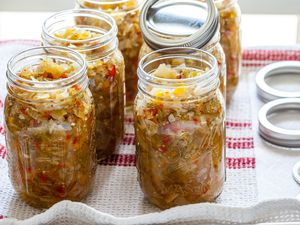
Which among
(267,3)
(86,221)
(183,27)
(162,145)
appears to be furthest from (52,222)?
(267,3)

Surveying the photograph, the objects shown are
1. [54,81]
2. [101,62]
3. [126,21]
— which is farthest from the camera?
[126,21]

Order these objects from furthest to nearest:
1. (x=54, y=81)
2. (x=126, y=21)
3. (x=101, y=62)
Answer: (x=126, y=21)
(x=101, y=62)
(x=54, y=81)

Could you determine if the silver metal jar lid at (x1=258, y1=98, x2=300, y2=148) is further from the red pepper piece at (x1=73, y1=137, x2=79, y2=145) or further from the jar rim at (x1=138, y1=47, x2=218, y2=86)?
the red pepper piece at (x1=73, y1=137, x2=79, y2=145)

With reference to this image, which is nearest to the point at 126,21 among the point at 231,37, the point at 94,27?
the point at 94,27

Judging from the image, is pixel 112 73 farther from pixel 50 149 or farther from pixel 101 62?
pixel 50 149

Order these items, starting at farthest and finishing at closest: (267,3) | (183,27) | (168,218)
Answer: (267,3), (183,27), (168,218)

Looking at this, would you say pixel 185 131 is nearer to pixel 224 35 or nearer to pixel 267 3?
pixel 224 35

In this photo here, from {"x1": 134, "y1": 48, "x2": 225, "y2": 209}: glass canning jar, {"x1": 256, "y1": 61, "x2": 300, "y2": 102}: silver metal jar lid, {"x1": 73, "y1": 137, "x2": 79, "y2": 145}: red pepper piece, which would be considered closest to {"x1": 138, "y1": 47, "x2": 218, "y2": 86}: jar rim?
{"x1": 134, "y1": 48, "x2": 225, "y2": 209}: glass canning jar
